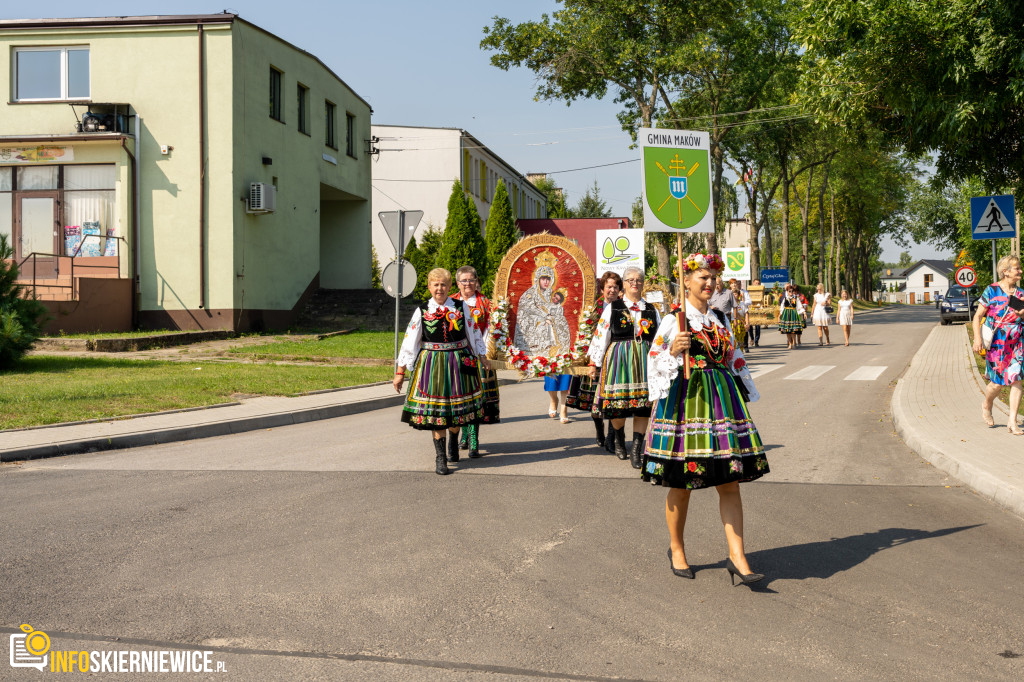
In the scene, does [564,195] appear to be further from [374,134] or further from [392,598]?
[392,598]

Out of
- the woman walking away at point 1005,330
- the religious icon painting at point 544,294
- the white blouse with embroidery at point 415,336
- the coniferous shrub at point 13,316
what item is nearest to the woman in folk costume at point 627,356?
the religious icon painting at point 544,294

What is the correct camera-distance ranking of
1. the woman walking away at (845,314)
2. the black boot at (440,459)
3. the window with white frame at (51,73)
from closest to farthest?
the black boot at (440,459)
the window with white frame at (51,73)
the woman walking away at (845,314)

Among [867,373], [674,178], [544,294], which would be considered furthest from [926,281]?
[544,294]

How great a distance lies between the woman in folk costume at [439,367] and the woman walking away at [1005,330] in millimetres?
5432

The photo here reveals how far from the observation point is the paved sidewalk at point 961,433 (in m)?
7.18

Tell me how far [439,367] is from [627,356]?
5.89 ft

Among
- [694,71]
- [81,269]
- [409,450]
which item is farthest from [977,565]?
[694,71]

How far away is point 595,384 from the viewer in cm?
966

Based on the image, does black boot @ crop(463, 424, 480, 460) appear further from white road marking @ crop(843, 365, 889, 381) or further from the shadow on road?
white road marking @ crop(843, 365, 889, 381)

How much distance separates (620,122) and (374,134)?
16885 millimetres

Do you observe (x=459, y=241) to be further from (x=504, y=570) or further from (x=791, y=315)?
(x=504, y=570)

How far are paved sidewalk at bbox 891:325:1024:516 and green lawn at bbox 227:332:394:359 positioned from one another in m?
11.7

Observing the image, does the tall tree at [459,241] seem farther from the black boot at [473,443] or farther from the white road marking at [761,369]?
the black boot at [473,443]

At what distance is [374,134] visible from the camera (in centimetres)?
4888
